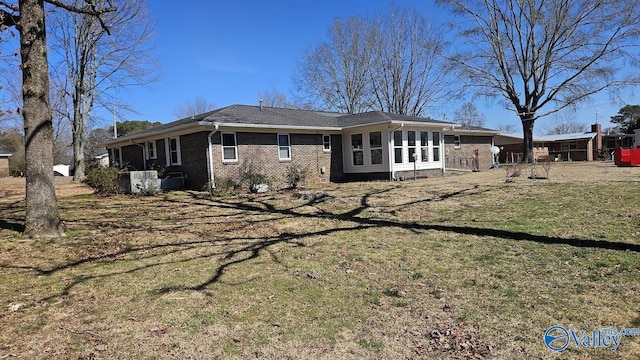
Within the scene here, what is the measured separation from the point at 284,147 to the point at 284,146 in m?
0.05

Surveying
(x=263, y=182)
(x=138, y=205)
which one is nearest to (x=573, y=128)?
(x=263, y=182)

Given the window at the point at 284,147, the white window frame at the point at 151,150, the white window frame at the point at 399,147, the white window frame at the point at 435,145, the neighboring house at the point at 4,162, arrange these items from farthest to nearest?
1. the neighboring house at the point at 4,162
2. the white window frame at the point at 435,145
3. the white window frame at the point at 151,150
4. the white window frame at the point at 399,147
5. the window at the point at 284,147

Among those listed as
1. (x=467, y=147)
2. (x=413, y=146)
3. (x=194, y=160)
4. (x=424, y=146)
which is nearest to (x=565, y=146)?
(x=467, y=147)

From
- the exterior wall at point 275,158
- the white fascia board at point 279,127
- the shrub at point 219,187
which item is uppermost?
the white fascia board at point 279,127

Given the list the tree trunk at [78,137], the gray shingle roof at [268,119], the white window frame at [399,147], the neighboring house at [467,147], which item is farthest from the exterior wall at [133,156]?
the neighboring house at [467,147]

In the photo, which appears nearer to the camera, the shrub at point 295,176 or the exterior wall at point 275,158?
the exterior wall at point 275,158

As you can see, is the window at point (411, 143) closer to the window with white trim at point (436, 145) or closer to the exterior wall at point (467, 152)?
the window with white trim at point (436, 145)

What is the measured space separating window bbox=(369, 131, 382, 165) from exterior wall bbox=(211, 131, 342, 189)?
187 cm

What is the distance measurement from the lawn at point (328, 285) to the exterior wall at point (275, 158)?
651 centimetres

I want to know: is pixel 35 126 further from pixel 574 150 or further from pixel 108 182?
pixel 574 150

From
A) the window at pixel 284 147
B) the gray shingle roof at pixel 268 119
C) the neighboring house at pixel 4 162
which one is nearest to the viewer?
the gray shingle roof at pixel 268 119

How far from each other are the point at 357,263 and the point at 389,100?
1337 inches

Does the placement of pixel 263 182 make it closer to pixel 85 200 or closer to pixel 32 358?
pixel 85 200

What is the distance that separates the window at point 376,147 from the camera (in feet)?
61.7
